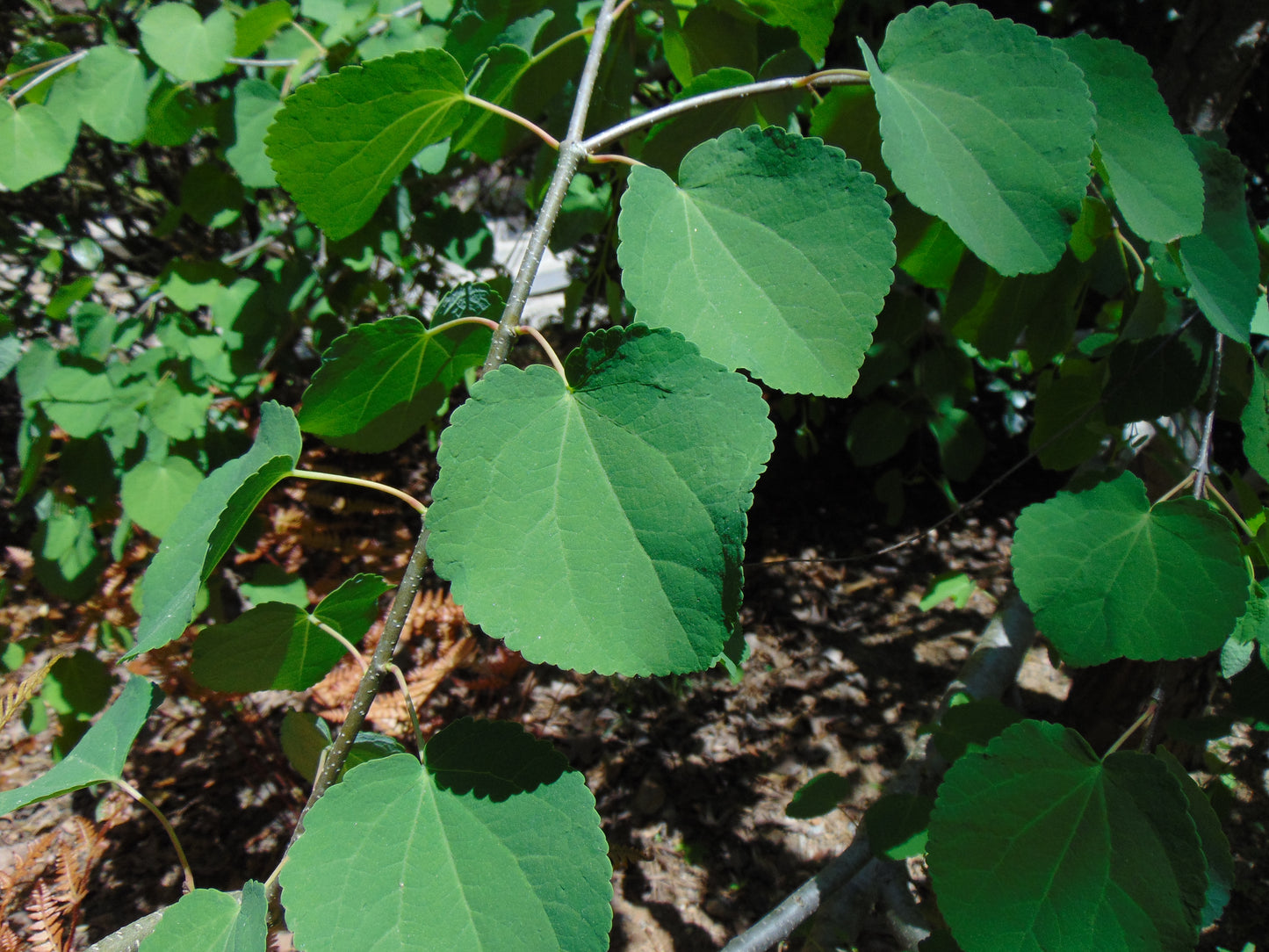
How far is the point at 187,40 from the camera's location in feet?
4.75

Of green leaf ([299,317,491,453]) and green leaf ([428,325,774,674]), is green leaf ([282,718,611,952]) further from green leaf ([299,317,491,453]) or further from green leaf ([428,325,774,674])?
green leaf ([299,317,491,453])

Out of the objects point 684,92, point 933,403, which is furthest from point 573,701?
point 684,92

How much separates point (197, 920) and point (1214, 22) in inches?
102

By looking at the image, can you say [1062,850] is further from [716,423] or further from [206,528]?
[206,528]

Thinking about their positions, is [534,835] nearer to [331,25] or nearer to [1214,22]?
[331,25]

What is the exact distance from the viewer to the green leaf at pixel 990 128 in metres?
0.64

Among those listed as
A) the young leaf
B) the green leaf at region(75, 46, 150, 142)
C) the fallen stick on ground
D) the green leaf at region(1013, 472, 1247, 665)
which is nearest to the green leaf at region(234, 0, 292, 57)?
the green leaf at region(75, 46, 150, 142)

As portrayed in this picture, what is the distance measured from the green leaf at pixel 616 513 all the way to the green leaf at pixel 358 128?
338mm

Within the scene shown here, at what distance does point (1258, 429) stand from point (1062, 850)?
0.58 meters

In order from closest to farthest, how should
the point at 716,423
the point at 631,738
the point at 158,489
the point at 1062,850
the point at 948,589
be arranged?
the point at 716,423
the point at 1062,850
the point at 158,489
the point at 948,589
the point at 631,738

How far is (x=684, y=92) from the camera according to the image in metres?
0.84

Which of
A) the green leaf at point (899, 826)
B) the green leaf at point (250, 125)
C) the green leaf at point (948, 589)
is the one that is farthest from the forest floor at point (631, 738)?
the green leaf at point (250, 125)

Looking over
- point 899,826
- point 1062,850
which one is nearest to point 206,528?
point 1062,850

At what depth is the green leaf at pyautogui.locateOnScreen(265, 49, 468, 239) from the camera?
690 mm
